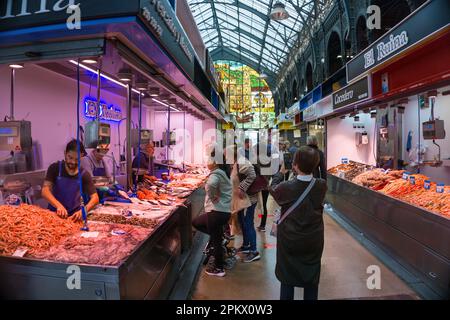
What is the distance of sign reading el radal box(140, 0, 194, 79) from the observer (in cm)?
251

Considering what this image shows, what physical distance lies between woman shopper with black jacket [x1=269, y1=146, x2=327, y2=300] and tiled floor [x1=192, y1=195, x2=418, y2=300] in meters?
1.14

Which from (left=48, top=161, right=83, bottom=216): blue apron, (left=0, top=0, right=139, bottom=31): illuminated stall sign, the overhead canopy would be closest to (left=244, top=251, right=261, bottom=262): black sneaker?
(left=48, top=161, right=83, bottom=216): blue apron

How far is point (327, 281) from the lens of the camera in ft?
13.0

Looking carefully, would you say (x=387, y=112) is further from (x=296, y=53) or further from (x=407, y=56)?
(x=296, y=53)

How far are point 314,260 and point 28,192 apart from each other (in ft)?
12.0

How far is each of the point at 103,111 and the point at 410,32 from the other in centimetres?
550

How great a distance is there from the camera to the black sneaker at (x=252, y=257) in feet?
15.3

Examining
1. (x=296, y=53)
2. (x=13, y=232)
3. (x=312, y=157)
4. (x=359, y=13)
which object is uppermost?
(x=296, y=53)

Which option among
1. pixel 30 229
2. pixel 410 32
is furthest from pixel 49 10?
pixel 410 32

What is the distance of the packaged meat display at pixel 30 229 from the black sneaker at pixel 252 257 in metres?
2.66

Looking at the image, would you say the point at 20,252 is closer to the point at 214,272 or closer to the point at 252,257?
the point at 214,272

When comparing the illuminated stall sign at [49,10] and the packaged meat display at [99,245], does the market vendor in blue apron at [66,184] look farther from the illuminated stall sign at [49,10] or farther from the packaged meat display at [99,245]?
the illuminated stall sign at [49,10]

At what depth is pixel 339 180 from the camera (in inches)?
298
